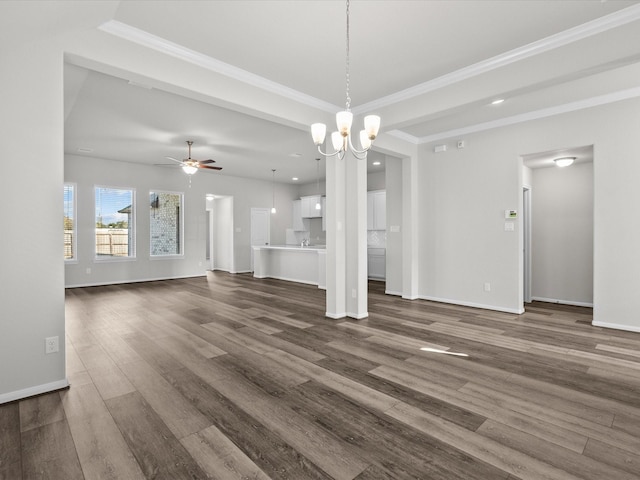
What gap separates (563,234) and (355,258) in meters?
3.91

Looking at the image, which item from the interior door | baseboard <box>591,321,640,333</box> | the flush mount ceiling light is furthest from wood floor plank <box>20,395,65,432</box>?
the interior door

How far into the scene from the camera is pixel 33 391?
2438 millimetres

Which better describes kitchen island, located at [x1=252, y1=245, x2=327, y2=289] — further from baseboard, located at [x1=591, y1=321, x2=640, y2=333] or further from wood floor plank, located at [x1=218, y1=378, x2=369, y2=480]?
wood floor plank, located at [x1=218, y1=378, x2=369, y2=480]

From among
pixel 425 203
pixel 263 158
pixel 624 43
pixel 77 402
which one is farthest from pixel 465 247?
pixel 77 402

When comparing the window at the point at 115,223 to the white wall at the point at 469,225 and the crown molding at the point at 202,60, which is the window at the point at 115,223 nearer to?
the crown molding at the point at 202,60

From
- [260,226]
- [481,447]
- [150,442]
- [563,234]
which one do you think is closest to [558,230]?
[563,234]

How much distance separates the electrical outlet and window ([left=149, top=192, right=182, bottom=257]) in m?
6.52

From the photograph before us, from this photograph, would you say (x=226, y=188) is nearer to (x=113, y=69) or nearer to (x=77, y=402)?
(x=113, y=69)

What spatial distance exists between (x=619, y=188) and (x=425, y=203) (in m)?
2.66

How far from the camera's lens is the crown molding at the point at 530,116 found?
13.6 feet

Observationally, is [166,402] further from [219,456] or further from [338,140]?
[338,140]

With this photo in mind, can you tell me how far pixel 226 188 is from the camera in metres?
9.98

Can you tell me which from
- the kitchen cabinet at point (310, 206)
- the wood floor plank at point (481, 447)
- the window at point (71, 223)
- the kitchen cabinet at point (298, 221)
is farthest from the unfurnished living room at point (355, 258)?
the kitchen cabinet at point (298, 221)

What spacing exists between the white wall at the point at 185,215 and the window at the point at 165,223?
16cm
